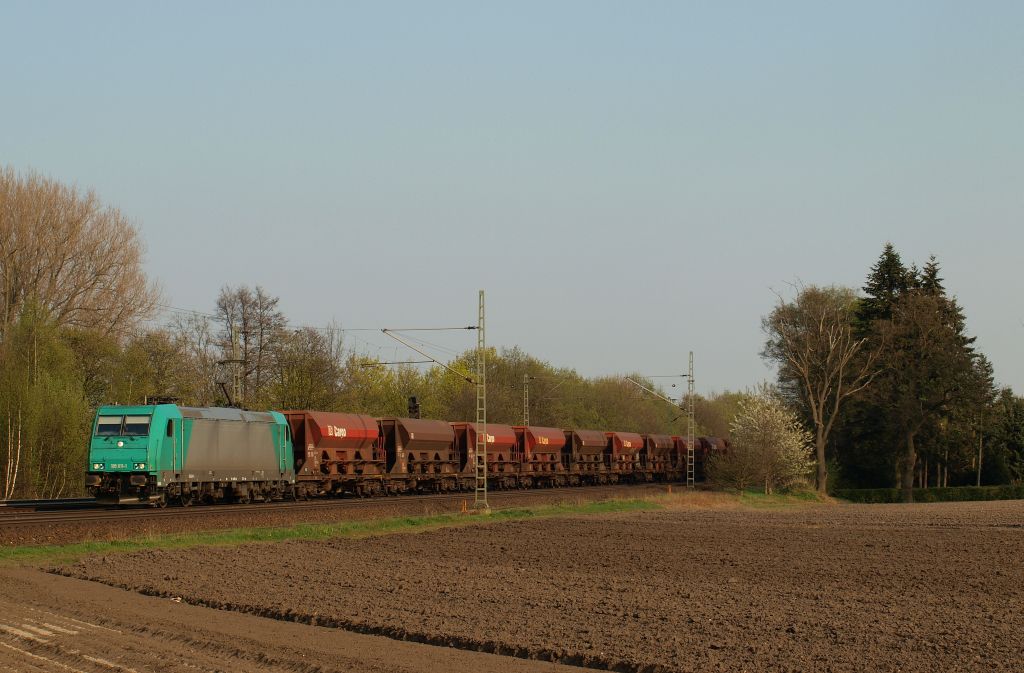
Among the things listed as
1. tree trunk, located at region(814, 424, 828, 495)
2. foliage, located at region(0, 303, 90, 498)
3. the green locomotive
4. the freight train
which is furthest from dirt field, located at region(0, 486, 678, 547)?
tree trunk, located at region(814, 424, 828, 495)

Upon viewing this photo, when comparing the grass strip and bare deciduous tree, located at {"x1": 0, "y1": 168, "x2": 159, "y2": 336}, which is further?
bare deciduous tree, located at {"x1": 0, "y1": 168, "x2": 159, "y2": 336}

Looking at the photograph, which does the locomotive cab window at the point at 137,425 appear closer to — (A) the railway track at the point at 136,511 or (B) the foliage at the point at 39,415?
(A) the railway track at the point at 136,511

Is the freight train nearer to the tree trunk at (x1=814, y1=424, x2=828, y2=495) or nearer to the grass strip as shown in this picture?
the grass strip

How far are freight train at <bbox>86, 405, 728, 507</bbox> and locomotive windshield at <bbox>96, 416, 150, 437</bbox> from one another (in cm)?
3

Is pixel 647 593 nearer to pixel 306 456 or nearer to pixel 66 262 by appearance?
pixel 306 456

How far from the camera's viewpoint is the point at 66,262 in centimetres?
5550

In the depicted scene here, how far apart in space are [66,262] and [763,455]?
40.7 meters

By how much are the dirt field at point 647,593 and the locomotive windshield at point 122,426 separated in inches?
398

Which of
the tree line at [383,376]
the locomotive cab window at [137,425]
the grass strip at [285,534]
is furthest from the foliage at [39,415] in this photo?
the grass strip at [285,534]

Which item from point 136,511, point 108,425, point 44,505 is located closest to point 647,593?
point 136,511

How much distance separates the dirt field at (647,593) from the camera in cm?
1254

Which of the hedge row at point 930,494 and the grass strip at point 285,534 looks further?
the hedge row at point 930,494

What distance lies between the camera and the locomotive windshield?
33562 millimetres

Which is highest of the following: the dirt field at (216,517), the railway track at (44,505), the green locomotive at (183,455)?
the green locomotive at (183,455)
